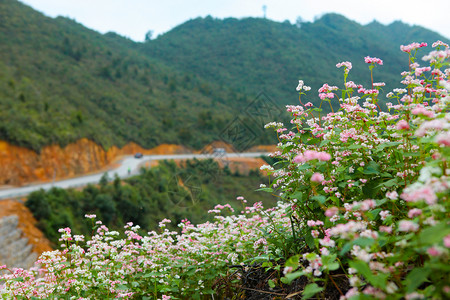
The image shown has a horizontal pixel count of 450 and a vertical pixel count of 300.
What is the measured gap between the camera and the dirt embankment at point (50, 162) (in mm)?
15266

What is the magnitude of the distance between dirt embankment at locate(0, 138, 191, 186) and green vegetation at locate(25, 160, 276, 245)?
11.7 ft

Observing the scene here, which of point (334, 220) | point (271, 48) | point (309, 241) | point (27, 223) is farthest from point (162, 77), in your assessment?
point (334, 220)

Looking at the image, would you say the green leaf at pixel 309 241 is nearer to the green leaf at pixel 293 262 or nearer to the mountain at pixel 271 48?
the green leaf at pixel 293 262

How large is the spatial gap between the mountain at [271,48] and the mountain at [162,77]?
0.90 feet

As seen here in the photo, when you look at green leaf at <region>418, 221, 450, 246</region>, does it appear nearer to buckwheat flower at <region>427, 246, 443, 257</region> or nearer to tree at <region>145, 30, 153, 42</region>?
buckwheat flower at <region>427, 246, 443, 257</region>

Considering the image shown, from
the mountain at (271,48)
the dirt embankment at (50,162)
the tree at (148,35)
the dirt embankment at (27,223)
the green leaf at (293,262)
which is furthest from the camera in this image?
the tree at (148,35)

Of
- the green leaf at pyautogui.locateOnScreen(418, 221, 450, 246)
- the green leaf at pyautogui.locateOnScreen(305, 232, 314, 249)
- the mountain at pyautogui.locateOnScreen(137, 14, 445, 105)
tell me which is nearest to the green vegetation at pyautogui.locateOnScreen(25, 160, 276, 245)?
the green leaf at pyautogui.locateOnScreen(305, 232, 314, 249)

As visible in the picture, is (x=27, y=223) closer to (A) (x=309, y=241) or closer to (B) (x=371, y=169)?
(A) (x=309, y=241)

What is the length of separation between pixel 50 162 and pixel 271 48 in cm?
5919

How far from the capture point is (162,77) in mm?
48594

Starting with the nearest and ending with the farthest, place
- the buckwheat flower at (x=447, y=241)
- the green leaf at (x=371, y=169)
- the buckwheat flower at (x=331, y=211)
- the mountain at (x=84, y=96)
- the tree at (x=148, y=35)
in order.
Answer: the buckwheat flower at (x=447, y=241), the buckwheat flower at (x=331, y=211), the green leaf at (x=371, y=169), the mountain at (x=84, y=96), the tree at (x=148, y=35)

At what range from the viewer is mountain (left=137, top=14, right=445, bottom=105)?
2101 inches

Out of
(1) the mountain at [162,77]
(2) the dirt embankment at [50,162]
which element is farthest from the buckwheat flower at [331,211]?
(2) the dirt embankment at [50,162]

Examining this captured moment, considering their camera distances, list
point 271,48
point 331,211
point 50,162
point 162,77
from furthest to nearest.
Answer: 1. point 271,48
2. point 162,77
3. point 50,162
4. point 331,211
